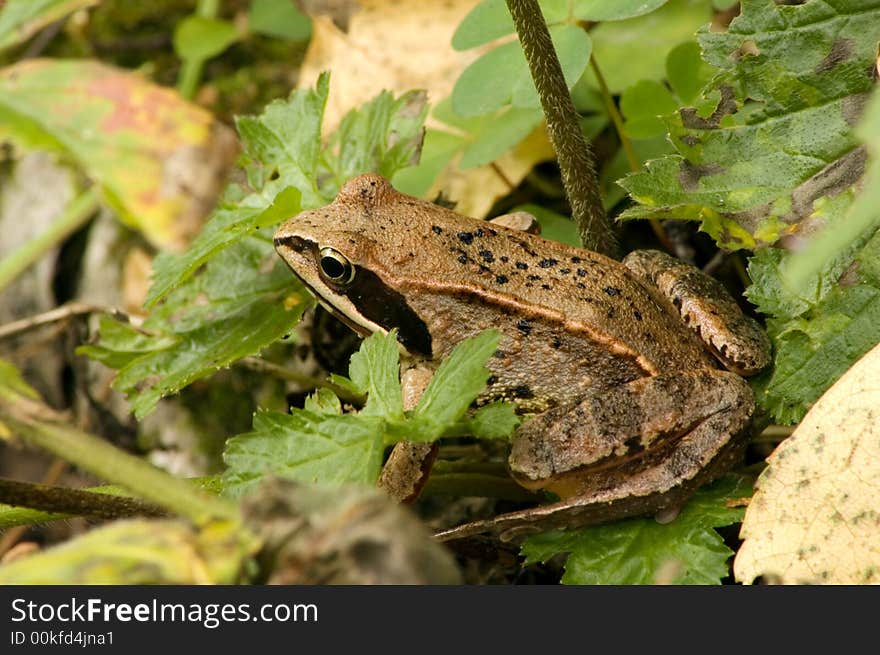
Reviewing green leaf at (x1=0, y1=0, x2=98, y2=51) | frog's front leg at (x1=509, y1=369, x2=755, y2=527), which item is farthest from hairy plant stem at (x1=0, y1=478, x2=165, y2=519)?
green leaf at (x1=0, y1=0, x2=98, y2=51)

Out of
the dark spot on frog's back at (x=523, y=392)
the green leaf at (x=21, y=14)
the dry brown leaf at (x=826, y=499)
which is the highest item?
the green leaf at (x=21, y=14)

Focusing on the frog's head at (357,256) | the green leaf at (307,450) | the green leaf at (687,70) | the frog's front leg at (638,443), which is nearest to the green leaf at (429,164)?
the frog's head at (357,256)

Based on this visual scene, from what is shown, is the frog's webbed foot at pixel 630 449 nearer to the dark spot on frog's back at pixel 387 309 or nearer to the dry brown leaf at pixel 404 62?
the dark spot on frog's back at pixel 387 309

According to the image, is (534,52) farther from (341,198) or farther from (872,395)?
(872,395)

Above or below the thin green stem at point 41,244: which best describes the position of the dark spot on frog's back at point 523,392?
below

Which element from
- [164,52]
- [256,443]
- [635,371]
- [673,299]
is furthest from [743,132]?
[164,52]

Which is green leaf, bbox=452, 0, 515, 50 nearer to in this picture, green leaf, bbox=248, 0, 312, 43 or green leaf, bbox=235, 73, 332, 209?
green leaf, bbox=235, 73, 332, 209

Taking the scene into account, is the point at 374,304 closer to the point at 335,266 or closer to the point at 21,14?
the point at 335,266
